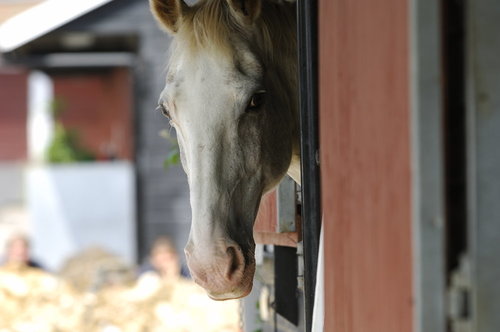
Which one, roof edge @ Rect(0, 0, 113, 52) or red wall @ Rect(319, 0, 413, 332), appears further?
roof edge @ Rect(0, 0, 113, 52)

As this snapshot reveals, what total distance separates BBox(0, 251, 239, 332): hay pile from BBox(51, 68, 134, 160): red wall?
35.9ft

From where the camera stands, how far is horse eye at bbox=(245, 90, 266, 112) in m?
3.11

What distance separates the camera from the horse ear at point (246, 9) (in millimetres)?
3203

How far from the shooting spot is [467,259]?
5.79 ft

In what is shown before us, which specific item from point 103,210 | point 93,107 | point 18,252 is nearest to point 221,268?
point 18,252

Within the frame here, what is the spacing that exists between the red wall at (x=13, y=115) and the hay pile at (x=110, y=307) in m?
14.7

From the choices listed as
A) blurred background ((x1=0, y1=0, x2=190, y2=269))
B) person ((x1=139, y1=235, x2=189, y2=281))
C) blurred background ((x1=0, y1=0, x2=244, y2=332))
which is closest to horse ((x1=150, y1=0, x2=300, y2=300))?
blurred background ((x1=0, y1=0, x2=244, y2=332))

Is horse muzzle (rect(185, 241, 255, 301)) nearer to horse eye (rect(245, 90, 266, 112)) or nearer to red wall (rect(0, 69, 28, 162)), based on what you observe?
horse eye (rect(245, 90, 266, 112))

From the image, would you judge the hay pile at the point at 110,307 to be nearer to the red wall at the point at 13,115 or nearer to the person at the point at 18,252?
the person at the point at 18,252

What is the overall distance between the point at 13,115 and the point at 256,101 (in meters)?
23.6

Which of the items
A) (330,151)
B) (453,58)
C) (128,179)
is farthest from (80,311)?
(453,58)

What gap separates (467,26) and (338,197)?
71 cm

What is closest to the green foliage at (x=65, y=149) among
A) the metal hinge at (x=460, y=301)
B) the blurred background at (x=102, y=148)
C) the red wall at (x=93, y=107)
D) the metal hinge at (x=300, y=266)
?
the blurred background at (x=102, y=148)

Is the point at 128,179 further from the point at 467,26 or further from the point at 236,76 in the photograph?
the point at 467,26
